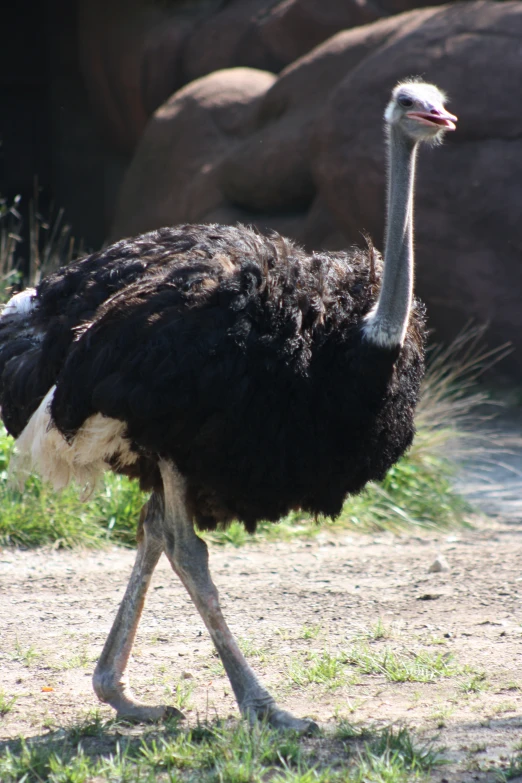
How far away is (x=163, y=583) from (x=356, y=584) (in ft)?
2.97

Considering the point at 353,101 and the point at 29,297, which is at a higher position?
the point at 353,101

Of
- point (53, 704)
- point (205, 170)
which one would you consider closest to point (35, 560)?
point (53, 704)

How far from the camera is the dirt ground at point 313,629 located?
3.35 meters

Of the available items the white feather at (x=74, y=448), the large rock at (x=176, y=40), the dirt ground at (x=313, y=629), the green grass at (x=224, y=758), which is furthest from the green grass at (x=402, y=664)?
the large rock at (x=176, y=40)

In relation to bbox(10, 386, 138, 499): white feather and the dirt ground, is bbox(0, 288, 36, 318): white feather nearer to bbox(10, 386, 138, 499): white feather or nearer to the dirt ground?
bbox(10, 386, 138, 499): white feather

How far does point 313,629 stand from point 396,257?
1.71m

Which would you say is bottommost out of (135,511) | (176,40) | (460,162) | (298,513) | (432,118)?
(135,511)

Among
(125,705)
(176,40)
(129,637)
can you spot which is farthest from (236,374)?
(176,40)

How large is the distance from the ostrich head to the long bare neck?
3 cm

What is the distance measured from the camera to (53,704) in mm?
3543

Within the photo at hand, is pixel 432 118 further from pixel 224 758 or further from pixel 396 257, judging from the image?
pixel 224 758

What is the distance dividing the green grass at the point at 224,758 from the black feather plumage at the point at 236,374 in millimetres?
669

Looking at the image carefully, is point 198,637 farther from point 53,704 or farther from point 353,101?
point 353,101

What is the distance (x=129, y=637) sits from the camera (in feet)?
11.5
